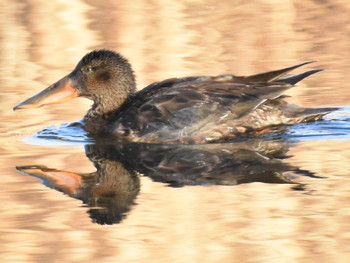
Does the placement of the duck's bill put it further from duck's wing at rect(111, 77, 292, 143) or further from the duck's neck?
duck's wing at rect(111, 77, 292, 143)

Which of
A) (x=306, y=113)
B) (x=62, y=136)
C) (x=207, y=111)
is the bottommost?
(x=62, y=136)

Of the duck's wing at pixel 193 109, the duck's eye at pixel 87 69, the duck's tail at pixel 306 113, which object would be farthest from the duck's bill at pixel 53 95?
the duck's tail at pixel 306 113

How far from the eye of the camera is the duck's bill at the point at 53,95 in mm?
9820

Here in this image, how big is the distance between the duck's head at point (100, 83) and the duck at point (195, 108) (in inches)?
0.4

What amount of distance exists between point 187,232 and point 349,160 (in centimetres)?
242

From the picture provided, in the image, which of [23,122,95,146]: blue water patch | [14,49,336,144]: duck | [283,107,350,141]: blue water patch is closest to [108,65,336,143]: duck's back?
[14,49,336,144]: duck

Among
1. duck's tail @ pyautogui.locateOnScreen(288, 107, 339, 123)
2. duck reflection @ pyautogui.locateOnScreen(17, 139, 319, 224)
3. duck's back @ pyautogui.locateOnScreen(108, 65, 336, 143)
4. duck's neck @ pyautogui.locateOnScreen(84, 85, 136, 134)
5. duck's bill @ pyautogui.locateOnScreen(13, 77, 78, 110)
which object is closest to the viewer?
duck reflection @ pyautogui.locateOnScreen(17, 139, 319, 224)

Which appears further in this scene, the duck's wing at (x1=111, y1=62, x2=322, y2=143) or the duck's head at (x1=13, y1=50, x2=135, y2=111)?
the duck's head at (x1=13, y1=50, x2=135, y2=111)

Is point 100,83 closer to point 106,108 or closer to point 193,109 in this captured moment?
point 106,108

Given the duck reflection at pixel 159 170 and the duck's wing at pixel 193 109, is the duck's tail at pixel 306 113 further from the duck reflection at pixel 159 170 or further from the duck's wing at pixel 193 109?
the duck reflection at pixel 159 170

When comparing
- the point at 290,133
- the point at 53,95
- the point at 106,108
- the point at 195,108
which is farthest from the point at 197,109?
the point at 53,95

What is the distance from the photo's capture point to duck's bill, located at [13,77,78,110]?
982 centimetres

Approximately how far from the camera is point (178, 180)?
7.53 meters

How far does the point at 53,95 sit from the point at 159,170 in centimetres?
243
